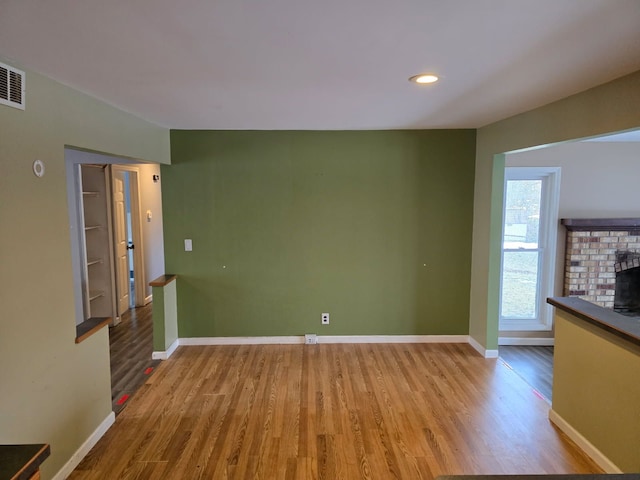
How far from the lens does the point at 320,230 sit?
4250 mm

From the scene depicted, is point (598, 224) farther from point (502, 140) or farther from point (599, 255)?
point (502, 140)

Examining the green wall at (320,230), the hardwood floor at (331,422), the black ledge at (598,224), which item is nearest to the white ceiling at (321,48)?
the green wall at (320,230)

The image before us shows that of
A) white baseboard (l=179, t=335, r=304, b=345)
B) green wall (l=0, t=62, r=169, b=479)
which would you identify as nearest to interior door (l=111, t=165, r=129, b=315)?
white baseboard (l=179, t=335, r=304, b=345)

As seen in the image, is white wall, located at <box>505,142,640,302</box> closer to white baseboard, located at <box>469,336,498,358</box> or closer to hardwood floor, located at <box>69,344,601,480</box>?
white baseboard, located at <box>469,336,498,358</box>

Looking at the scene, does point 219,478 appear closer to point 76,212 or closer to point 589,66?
point 589,66

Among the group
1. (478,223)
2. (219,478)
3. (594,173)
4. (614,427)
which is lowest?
(219,478)

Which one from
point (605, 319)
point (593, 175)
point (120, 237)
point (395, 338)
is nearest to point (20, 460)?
point (605, 319)

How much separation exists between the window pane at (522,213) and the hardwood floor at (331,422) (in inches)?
69.0

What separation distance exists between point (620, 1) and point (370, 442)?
2.66 meters

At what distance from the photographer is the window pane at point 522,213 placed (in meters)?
4.79

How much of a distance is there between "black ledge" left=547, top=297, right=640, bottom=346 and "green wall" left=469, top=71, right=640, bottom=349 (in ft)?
3.66

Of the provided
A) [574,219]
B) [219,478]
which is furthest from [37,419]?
[574,219]

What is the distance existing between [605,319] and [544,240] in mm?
2688

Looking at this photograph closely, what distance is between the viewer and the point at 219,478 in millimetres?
2281
